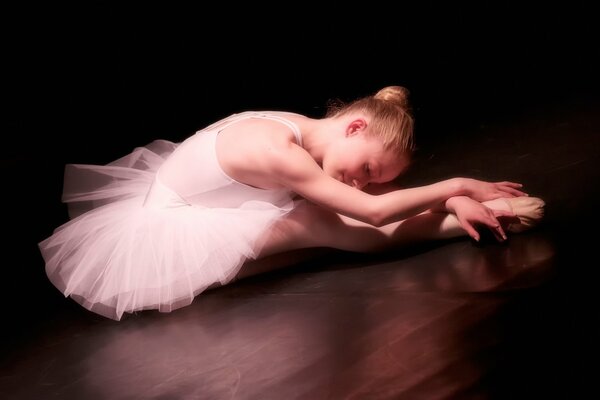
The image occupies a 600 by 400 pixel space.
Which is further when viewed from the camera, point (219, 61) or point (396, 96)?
point (219, 61)

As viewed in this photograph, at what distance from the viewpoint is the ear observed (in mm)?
1370

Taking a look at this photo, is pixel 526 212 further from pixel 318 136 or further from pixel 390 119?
pixel 318 136

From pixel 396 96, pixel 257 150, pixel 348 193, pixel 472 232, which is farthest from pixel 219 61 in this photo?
pixel 472 232

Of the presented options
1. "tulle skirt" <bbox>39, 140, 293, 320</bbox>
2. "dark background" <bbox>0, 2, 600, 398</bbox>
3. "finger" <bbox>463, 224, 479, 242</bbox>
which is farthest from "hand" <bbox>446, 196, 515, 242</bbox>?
"dark background" <bbox>0, 2, 600, 398</bbox>

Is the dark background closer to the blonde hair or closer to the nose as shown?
the blonde hair

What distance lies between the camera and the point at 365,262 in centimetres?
133

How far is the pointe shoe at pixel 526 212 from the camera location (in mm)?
1244

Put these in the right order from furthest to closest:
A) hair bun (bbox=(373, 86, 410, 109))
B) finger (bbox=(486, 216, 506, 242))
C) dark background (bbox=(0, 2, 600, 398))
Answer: dark background (bbox=(0, 2, 600, 398))
hair bun (bbox=(373, 86, 410, 109))
finger (bbox=(486, 216, 506, 242))

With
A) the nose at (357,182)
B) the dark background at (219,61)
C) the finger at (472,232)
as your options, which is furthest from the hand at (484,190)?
the dark background at (219,61)

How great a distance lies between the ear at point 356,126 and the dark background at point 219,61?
1.14 m

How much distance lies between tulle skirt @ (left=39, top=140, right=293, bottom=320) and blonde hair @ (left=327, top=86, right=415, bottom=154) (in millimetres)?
253

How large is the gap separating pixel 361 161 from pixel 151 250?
1.55ft

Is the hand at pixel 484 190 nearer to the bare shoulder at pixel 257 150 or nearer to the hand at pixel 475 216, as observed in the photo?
the hand at pixel 475 216

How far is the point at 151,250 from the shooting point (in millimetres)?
1321
